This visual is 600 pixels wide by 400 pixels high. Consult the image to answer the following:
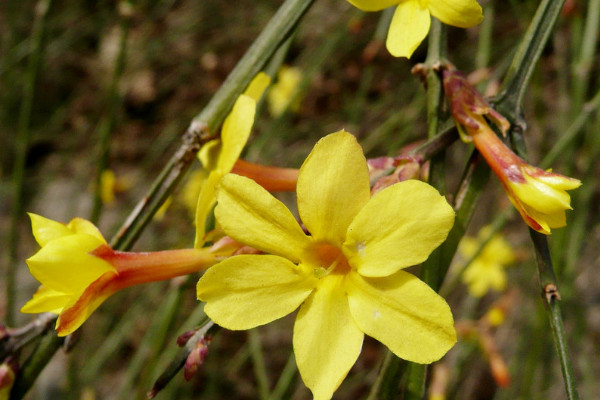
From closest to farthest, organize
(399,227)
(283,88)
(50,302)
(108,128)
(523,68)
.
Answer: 1. (399,227)
2. (50,302)
3. (523,68)
4. (108,128)
5. (283,88)

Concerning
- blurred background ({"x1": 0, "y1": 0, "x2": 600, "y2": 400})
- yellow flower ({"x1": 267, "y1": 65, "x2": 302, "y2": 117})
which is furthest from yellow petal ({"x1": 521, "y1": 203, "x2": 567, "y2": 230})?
yellow flower ({"x1": 267, "y1": 65, "x2": 302, "y2": 117})

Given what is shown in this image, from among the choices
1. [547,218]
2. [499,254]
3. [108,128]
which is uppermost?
[547,218]

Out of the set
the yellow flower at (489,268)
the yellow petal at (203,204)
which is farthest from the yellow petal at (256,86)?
the yellow flower at (489,268)

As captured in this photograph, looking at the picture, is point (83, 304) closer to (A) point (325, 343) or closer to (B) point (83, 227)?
(B) point (83, 227)

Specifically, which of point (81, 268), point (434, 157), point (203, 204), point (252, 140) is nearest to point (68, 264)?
point (81, 268)

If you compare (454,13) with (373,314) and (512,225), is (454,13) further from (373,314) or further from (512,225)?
(512,225)

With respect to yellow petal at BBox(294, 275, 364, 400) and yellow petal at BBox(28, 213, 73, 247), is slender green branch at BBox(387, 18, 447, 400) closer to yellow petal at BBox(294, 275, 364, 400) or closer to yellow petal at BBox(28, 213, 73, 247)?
yellow petal at BBox(294, 275, 364, 400)
